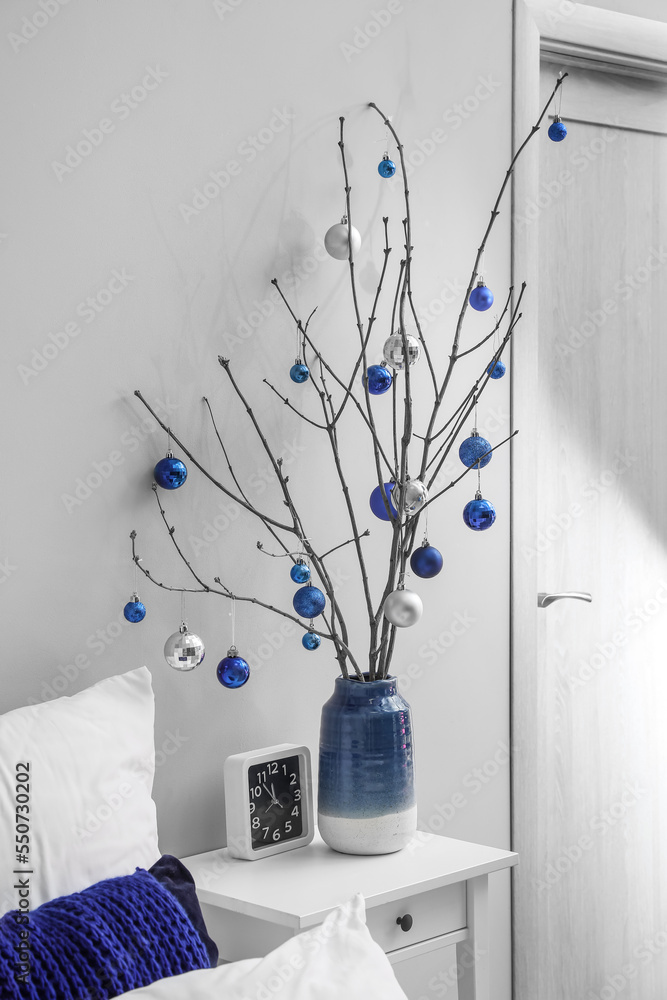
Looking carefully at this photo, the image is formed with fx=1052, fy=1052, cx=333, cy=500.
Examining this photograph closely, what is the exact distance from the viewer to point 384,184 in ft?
6.17

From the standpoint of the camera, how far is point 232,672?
5.08 feet

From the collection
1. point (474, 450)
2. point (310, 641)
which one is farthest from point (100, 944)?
point (474, 450)

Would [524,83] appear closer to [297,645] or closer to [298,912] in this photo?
[297,645]

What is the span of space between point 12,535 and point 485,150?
1.15 meters

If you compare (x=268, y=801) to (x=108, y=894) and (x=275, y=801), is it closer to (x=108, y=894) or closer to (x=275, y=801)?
(x=275, y=801)

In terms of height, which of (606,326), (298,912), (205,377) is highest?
(606,326)

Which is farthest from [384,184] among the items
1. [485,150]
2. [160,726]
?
[160,726]

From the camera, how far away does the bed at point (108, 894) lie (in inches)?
40.1

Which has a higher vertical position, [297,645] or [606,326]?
[606,326]

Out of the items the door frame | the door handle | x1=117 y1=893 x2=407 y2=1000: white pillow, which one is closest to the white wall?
the door frame

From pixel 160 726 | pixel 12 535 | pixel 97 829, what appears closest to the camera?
pixel 97 829

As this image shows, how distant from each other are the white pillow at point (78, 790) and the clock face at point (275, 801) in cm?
23

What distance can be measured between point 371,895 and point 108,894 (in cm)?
41

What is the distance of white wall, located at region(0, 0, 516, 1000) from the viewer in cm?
151
